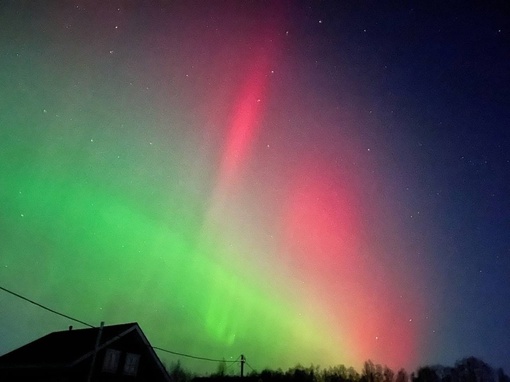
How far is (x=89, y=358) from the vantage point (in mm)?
26125

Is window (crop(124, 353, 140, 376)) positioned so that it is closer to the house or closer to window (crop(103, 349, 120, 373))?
the house

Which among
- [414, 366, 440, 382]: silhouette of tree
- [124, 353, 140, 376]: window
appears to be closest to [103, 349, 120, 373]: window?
[124, 353, 140, 376]: window

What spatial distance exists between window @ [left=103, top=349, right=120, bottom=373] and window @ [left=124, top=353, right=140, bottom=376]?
846mm

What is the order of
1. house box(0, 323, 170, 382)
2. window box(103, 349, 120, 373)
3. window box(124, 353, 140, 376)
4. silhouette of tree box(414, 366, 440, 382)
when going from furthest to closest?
silhouette of tree box(414, 366, 440, 382), window box(124, 353, 140, 376), window box(103, 349, 120, 373), house box(0, 323, 170, 382)

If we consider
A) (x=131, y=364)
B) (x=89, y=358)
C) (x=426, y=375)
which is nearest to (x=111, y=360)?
(x=131, y=364)

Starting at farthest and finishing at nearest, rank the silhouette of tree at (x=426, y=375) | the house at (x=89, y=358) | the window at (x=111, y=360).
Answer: the silhouette of tree at (x=426, y=375), the window at (x=111, y=360), the house at (x=89, y=358)

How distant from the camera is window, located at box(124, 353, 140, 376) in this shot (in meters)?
28.7

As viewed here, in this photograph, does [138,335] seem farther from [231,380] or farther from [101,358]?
[231,380]

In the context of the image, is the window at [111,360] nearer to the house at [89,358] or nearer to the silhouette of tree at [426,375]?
the house at [89,358]

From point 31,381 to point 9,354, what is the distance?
6.48 metres

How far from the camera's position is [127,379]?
28.5m

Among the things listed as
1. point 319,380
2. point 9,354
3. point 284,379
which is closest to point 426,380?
point 319,380

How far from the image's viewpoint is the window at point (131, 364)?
1128 inches

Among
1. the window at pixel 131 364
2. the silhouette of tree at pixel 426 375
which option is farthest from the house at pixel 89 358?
the silhouette of tree at pixel 426 375
